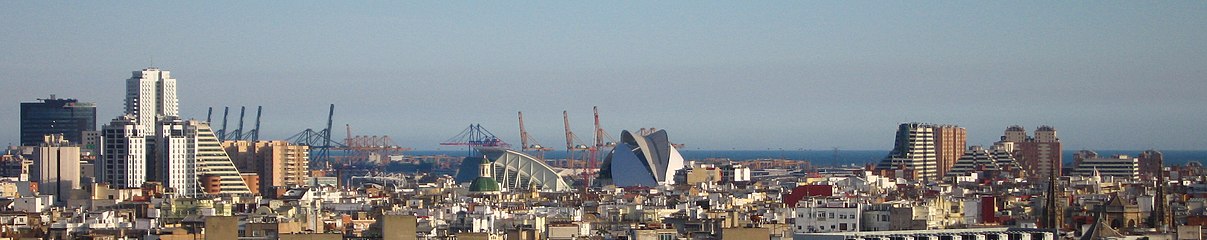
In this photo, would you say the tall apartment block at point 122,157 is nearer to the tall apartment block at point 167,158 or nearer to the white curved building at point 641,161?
the tall apartment block at point 167,158

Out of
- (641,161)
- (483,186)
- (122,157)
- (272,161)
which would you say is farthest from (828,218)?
(641,161)

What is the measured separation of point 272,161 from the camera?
595 feet

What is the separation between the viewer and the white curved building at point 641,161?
184875 mm

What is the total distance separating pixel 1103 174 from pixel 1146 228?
400 ft

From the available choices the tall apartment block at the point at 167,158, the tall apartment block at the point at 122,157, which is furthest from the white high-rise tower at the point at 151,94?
the tall apartment block at the point at 122,157

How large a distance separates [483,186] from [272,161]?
102ft

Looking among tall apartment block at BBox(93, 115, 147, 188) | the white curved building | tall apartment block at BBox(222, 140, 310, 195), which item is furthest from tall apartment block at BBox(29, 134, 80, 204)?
the white curved building

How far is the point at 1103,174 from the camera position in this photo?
195 metres

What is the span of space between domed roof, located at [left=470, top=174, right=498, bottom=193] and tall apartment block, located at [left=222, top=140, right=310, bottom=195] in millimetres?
25232

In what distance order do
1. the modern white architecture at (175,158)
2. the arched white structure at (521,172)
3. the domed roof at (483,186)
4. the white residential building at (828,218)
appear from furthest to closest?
the arched white structure at (521,172), the domed roof at (483,186), the modern white architecture at (175,158), the white residential building at (828,218)

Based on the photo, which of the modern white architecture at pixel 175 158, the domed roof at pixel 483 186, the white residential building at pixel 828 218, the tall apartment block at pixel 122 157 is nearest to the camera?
the white residential building at pixel 828 218

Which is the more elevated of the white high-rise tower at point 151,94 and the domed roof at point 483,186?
the white high-rise tower at point 151,94

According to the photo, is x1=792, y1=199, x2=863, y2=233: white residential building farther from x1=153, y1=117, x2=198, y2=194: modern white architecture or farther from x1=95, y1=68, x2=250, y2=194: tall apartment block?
x1=153, y1=117, x2=198, y2=194: modern white architecture

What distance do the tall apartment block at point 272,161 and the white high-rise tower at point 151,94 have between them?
6.10m
